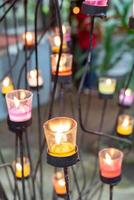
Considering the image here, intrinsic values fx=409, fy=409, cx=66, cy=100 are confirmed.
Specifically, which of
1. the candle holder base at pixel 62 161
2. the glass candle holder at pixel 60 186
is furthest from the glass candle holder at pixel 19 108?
the glass candle holder at pixel 60 186

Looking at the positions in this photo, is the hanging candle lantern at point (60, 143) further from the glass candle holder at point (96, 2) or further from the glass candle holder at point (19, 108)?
the glass candle holder at point (96, 2)

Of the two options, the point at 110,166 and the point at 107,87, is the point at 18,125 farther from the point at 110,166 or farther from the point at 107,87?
the point at 107,87

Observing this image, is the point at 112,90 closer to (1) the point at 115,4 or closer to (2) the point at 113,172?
(2) the point at 113,172

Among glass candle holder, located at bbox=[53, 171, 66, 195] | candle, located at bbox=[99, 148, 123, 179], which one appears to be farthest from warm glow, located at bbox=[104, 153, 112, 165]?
glass candle holder, located at bbox=[53, 171, 66, 195]

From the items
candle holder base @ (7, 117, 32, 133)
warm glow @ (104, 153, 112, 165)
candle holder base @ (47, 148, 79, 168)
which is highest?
candle holder base @ (7, 117, 32, 133)

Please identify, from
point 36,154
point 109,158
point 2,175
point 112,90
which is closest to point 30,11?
point 36,154

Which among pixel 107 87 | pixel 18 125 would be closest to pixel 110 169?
pixel 18 125

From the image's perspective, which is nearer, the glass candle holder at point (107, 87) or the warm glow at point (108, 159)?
the warm glow at point (108, 159)

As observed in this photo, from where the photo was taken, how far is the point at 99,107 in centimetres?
269

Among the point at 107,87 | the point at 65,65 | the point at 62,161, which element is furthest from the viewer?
the point at 107,87

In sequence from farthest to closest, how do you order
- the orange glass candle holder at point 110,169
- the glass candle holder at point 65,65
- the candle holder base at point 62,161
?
the glass candle holder at point 65,65, the orange glass candle holder at point 110,169, the candle holder base at point 62,161

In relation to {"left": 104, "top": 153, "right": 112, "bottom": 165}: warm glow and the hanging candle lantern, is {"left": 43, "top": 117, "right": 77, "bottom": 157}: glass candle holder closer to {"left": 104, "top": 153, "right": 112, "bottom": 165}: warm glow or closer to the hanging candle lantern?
the hanging candle lantern

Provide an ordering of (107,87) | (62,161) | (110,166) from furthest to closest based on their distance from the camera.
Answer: (107,87)
(110,166)
(62,161)

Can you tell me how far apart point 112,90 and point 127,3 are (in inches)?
51.0
